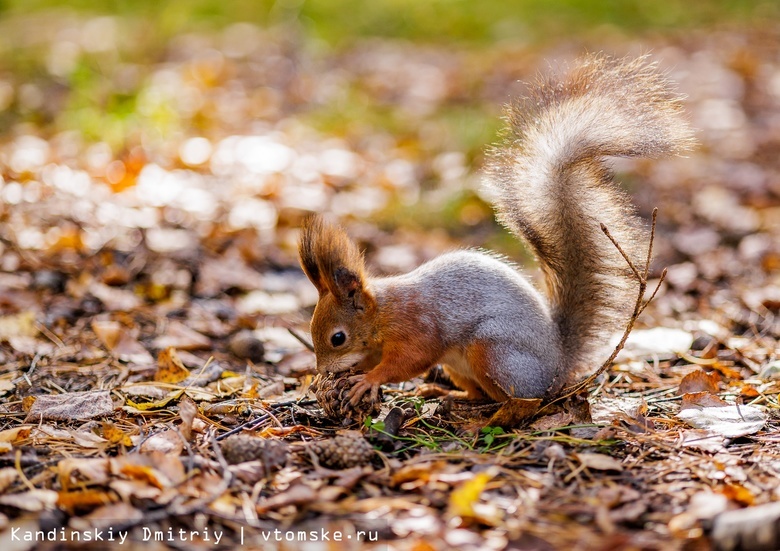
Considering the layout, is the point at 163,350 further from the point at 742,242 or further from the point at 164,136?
the point at 742,242

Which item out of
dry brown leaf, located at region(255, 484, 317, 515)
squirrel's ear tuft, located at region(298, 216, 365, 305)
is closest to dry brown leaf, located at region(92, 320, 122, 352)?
squirrel's ear tuft, located at region(298, 216, 365, 305)

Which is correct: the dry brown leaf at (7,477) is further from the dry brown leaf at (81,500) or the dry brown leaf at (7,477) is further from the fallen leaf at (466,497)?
the fallen leaf at (466,497)

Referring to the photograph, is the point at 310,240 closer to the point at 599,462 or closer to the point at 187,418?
the point at 187,418

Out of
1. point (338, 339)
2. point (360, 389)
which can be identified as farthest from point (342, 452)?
point (338, 339)

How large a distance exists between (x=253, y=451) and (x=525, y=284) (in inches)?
36.5

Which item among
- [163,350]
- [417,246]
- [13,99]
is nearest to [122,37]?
[13,99]

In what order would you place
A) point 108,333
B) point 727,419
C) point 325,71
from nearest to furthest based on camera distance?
point 727,419 < point 108,333 < point 325,71

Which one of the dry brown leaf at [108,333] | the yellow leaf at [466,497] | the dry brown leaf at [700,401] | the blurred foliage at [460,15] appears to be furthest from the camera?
the blurred foliage at [460,15]

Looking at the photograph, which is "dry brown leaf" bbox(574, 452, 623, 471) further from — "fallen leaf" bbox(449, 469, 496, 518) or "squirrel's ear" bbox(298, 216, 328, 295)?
"squirrel's ear" bbox(298, 216, 328, 295)

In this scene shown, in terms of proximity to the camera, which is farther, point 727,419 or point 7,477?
point 727,419

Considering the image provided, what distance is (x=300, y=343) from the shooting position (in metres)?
2.69

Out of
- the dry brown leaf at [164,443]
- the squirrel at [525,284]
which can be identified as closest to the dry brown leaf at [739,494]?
the squirrel at [525,284]

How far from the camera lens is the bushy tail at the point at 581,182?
1964mm

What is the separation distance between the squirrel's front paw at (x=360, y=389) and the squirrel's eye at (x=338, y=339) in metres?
0.13
